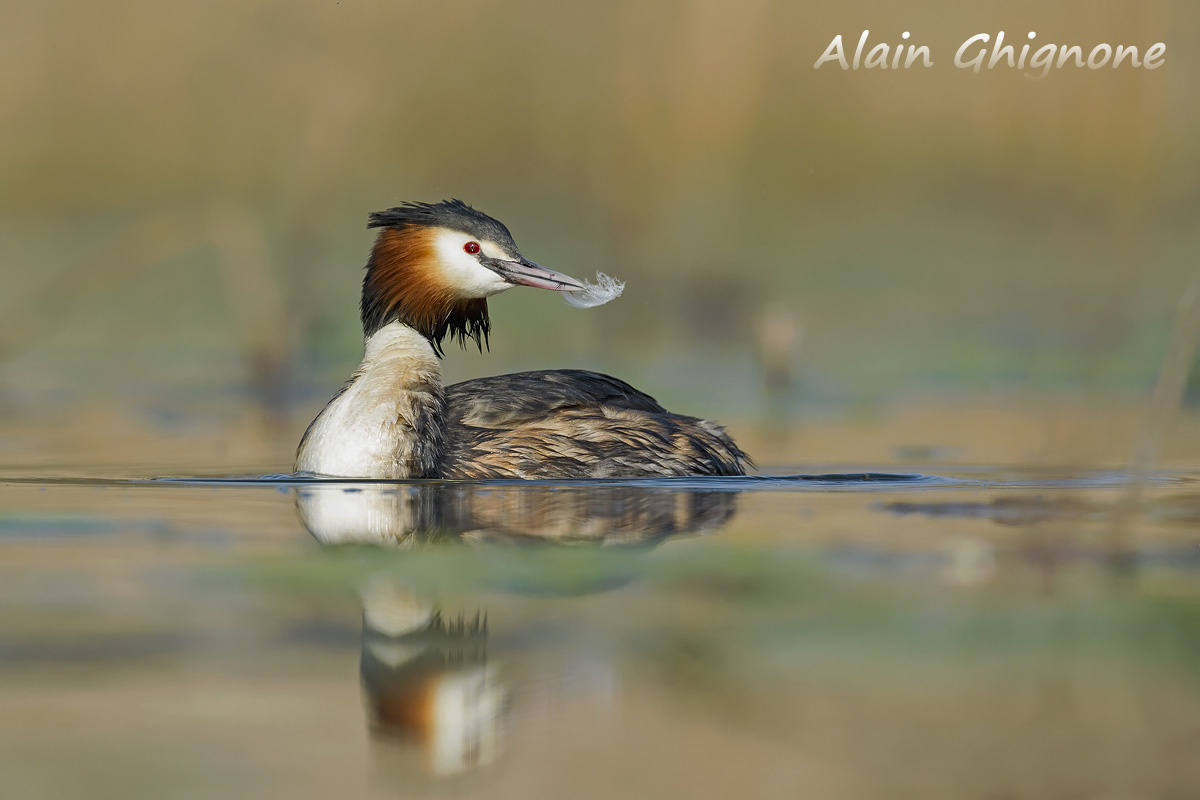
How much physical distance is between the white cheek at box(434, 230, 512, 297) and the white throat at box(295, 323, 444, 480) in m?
0.42

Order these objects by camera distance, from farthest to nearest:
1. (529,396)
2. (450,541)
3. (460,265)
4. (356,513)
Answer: (529,396) < (460,265) < (356,513) < (450,541)

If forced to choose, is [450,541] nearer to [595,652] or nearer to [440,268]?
[595,652]

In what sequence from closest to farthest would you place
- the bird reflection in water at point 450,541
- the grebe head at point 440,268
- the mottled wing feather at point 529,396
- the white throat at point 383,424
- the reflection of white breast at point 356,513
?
the bird reflection in water at point 450,541
the reflection of white breast at point 356,513
the white throat at point 383,424
the grebe head at point 440,268
the mottled wing feather at point 529,396

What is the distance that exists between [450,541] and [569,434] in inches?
101

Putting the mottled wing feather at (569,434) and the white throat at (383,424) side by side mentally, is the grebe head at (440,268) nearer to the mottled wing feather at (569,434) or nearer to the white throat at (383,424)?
the white throat at (383,424)

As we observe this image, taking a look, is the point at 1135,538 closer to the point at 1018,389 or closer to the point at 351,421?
the point at 351,421

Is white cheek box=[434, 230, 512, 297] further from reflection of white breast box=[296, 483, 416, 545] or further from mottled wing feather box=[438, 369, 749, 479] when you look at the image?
reflection of white breast box=[296, 483, 416, 545]

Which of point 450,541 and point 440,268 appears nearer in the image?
point 450,541

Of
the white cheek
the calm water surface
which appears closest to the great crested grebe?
the white cheek

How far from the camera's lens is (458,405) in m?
8.79

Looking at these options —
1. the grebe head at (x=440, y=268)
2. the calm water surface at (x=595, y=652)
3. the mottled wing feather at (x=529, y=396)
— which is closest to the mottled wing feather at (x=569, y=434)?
the mottled wing feather at (x=529, y=396)

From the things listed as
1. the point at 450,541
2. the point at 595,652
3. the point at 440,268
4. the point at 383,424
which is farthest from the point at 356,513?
the point at 595,652

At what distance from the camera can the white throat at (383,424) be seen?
8.12 m

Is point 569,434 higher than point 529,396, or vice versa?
point 529,396
